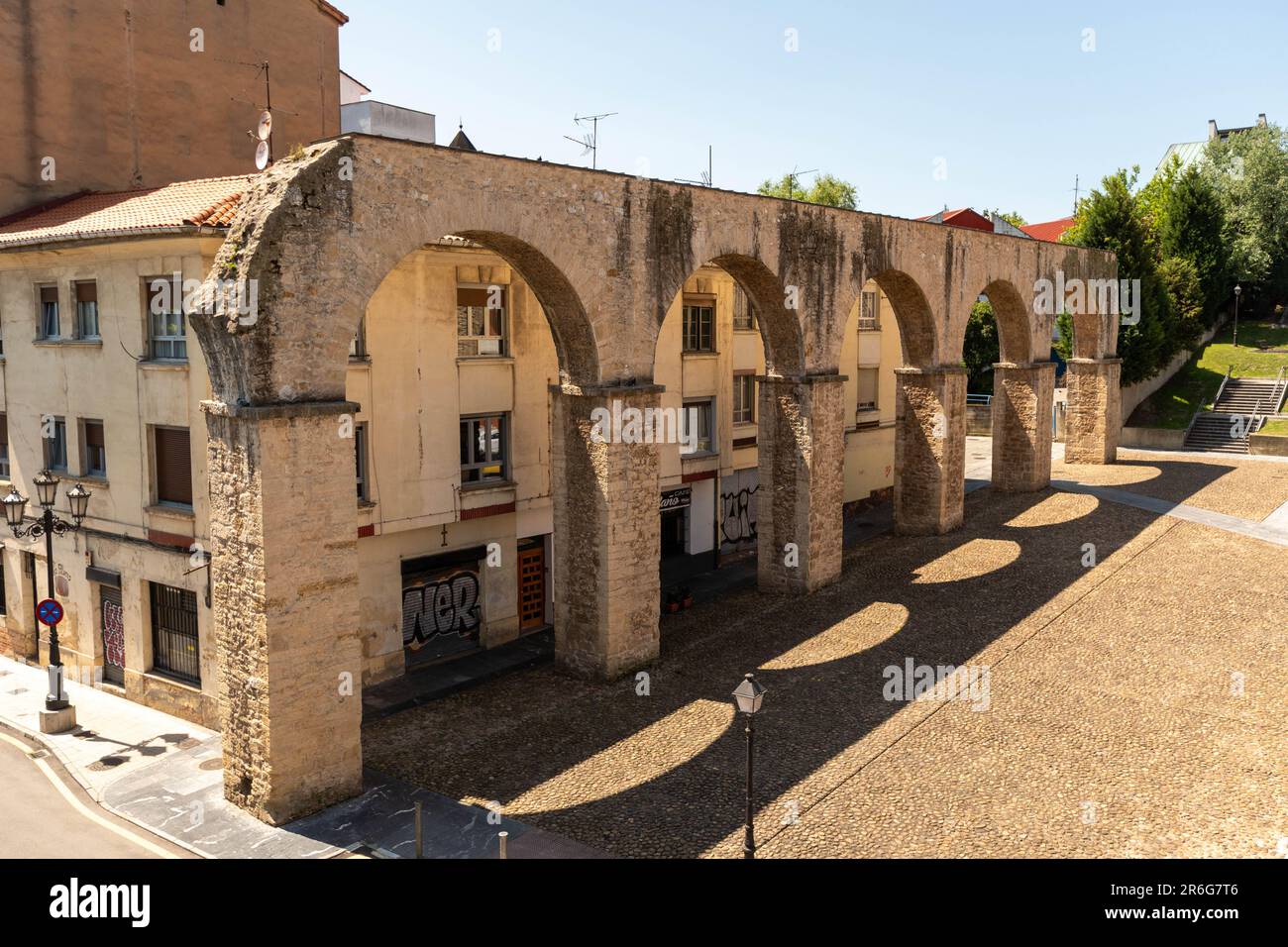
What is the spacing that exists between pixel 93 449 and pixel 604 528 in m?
10.3

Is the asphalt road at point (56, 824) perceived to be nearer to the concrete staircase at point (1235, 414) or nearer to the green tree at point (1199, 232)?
the concrete staircase at point (1235, 414)

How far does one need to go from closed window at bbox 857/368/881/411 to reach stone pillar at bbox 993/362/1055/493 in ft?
12.3

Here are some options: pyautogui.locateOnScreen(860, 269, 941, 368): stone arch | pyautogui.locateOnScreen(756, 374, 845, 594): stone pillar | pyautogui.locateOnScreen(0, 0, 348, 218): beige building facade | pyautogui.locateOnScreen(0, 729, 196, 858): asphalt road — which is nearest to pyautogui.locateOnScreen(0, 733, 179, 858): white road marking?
pyautogui.locateOnScreen(0, 729, 196, 858): asphalt road

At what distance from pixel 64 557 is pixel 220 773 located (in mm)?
7884

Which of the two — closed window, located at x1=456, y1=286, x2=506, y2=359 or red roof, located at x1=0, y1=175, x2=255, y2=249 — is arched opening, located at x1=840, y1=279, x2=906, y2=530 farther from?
red roof, located at x1=0, y1=175, x2=255, y2=249

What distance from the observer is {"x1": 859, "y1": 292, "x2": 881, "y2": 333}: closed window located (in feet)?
104

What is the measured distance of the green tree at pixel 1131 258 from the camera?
38.2 meters

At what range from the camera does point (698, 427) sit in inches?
1027

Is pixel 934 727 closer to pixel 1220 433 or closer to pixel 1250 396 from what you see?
pixel 1220 433

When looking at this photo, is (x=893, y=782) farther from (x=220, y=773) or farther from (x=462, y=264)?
(x=462, y=264)

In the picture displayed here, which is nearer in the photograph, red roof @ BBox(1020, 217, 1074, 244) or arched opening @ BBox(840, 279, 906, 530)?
arched opening @ BBox(840, 279, 906, 530)

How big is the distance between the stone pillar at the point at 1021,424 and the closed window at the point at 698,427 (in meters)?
9.96

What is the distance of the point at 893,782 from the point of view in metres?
13.4

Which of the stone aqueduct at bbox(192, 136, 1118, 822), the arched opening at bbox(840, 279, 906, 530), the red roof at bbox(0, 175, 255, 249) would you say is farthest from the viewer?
the arched opening at bbox(840, 279, 906, 530)
